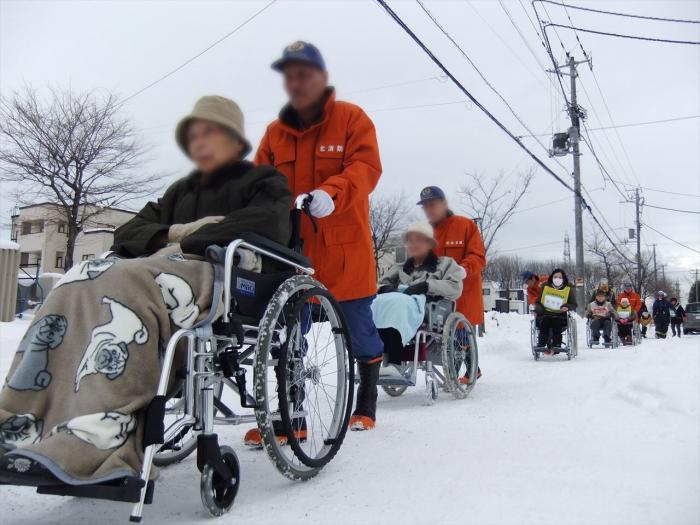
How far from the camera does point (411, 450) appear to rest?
2717mm

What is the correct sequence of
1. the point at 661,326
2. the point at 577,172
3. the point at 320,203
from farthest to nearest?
the point at 577,172
the point at 661,326
the point at 320,203

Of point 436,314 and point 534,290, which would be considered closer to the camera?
point 436,314

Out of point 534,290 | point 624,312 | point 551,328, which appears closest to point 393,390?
point 551,328

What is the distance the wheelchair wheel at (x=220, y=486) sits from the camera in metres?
1.74

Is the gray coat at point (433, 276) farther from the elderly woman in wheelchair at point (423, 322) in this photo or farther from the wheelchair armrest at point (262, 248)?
the wheelchair armrest at point (262, 248)

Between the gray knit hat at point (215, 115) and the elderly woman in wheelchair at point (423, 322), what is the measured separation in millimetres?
1930

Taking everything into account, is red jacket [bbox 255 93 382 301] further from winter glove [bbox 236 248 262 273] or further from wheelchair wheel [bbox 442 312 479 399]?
wheelchair wheel [bbox 442 312 479 399]

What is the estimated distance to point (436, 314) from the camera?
4340 mm

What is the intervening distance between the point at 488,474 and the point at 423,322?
2.04 meters

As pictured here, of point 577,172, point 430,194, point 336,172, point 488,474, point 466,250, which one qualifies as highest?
point 577,172

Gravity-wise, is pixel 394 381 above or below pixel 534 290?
below

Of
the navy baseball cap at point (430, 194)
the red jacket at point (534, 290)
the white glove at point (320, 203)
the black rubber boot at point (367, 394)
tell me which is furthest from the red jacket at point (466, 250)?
the red jacket at point (534, 290)

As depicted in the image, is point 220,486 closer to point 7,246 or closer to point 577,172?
point 7,246

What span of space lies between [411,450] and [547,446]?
0.61 metres
